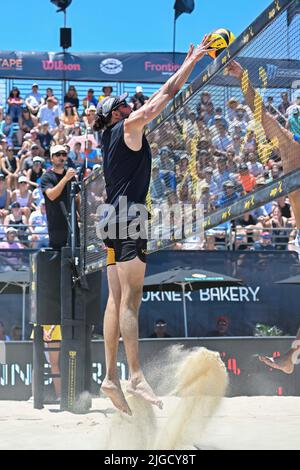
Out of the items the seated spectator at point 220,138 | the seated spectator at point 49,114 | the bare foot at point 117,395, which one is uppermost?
the seated spectator at point 49,114

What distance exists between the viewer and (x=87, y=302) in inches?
377

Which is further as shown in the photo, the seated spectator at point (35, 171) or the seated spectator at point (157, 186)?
the seated spectator at point (35, 171)

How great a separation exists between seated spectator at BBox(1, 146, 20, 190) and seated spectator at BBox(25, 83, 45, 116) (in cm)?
232

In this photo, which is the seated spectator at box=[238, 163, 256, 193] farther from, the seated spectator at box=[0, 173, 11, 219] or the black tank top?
the seated spectator at box=[0, 173, 11, 219]

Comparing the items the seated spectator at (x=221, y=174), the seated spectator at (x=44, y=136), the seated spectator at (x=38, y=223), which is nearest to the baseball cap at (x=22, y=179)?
the seated spectator at (x=38, y=223)

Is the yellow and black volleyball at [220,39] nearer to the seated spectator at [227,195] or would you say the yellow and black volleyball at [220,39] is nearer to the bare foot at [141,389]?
the seated spectator at [227,195]

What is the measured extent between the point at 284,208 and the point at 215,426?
839 cm

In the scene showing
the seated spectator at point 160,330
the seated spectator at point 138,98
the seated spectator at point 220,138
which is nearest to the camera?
the seated spectator at point 220,138

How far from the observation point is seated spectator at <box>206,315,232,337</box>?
13.3 m

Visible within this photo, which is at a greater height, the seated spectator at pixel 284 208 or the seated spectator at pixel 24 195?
the seated spectator at pixel 24 195

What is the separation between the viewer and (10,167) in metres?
17.1

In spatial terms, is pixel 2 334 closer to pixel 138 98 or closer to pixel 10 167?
pixel 10 167

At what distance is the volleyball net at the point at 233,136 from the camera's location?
16.3ft

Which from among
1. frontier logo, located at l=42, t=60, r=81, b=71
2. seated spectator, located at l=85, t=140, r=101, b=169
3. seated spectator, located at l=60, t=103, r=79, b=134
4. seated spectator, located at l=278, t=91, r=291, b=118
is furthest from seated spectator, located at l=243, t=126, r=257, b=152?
frontier logo, located at l=42, t=60, r=81, b=71
